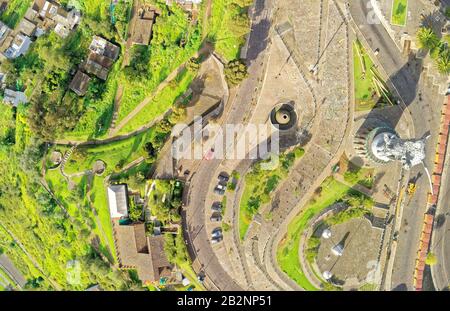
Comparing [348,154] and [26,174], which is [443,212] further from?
[26,174]

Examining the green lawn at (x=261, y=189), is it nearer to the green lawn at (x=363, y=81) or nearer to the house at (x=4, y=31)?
the green lawn at (x=363, y=81)

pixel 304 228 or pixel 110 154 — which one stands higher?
pixel 110 154

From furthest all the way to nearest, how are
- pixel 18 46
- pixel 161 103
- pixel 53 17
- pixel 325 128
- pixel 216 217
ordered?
pixel 18 46 → pixel 53 17 → pixel 161 103 → pixel 216 217 → pixel 325 128

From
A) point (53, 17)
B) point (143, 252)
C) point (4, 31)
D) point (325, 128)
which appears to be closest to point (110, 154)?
point (143, 252)

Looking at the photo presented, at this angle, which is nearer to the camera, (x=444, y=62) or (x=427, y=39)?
(x=427, y=39)

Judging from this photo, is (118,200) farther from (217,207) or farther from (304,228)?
(304,228)

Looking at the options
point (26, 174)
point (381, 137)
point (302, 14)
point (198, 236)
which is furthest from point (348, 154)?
point (26, 174)

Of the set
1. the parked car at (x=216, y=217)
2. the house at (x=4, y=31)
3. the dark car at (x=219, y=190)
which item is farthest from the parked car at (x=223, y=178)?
the house at (x=4, y=31)

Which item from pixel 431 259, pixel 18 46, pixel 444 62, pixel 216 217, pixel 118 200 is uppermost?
pixel 18 46
